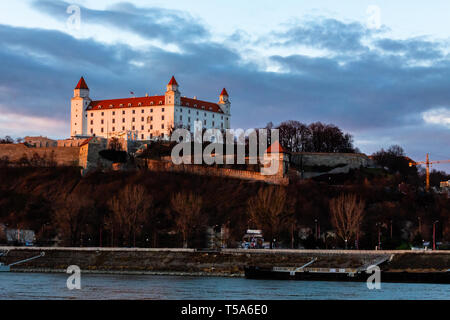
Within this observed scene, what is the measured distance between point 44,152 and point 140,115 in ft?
79.0

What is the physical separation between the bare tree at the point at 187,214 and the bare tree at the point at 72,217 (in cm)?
971

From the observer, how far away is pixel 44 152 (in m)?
100

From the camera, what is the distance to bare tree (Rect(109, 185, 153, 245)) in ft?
224

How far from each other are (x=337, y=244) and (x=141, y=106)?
6368 centimetres

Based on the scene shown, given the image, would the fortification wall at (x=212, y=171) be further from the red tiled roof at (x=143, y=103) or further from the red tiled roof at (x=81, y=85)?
the red tiled roof at (x=81, y=85)

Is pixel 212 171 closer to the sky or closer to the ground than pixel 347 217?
closer to the sky

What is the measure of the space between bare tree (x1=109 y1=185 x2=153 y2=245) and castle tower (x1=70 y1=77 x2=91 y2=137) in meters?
52.2

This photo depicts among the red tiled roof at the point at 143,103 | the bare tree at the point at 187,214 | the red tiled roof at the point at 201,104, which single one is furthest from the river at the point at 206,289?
the red tiled roof at the point at 201,104

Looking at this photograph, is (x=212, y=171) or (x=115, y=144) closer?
(x=212, y=171)

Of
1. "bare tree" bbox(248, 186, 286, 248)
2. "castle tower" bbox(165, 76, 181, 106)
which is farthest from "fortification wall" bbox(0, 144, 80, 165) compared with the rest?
"bare tree" bbox(248, 186, 286, 248)

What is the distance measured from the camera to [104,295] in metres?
35.2

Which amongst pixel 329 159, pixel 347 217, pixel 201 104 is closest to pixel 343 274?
pixel 347 217

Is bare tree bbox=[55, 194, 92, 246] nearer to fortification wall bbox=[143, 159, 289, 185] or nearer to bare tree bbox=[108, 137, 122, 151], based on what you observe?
fortification wall bbox=[143, 159, 289, 185]

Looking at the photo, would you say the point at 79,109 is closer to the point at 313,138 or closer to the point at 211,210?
the point at 313,138
